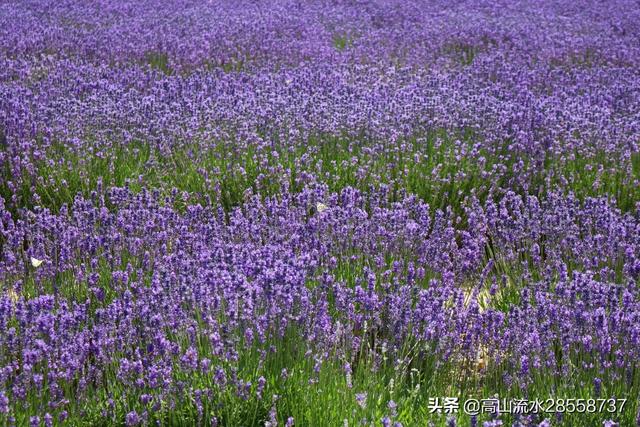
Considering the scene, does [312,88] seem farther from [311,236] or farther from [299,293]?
[299,293]

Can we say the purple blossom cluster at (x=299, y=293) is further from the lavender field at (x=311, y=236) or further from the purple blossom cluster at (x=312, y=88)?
the purple blossom cluster at (x=312, y=88)

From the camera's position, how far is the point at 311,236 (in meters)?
3.67

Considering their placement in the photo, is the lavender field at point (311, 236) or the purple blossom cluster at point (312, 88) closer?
the lavender field at point (311, 236)

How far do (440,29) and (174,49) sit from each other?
3.56m

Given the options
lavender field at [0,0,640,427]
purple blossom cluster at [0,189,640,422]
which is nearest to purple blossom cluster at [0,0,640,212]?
lavender field at [0,0,640,427]

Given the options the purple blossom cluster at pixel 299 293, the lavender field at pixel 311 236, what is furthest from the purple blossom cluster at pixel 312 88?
the purple blossom cluster at pixel 299 293

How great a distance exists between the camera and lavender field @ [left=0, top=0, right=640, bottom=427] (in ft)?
8.57

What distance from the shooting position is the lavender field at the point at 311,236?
2611mm

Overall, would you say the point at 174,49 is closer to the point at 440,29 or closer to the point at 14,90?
the point at 14,90

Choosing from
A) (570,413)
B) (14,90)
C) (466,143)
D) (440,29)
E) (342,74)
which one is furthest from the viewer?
(440,29)

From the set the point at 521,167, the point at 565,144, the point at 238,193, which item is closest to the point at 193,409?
the point at 238,193

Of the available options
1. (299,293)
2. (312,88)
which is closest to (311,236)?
(299,293)

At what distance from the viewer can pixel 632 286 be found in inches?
124

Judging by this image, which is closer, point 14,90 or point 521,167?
point 521,167
